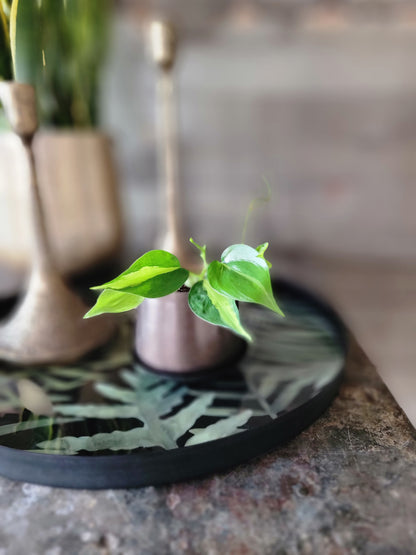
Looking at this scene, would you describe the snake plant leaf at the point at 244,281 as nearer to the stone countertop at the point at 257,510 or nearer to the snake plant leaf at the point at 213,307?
the snake plant leaf at the point at 213,307

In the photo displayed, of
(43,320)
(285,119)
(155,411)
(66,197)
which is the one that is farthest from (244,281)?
(285,119)

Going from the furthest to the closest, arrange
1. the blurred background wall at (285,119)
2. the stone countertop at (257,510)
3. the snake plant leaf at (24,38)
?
the blurred background wall at (285,119) < the snake plant leaf at (24,38) < the stone countertop at (257,510)

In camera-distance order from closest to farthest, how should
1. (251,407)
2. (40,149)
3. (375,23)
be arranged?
(251,407) → (40,149) → (375,23)

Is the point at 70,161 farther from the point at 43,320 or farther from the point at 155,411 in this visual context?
the point at 155,411

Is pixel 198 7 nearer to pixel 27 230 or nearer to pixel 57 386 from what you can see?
pixel 27 230

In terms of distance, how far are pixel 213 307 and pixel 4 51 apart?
0.31m

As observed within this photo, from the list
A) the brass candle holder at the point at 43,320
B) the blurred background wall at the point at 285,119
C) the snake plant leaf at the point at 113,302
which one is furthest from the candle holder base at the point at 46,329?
the blurred background wall at the point at 285,119

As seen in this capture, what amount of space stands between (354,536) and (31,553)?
0.19m

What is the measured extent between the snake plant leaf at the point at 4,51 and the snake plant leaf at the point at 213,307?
276mm

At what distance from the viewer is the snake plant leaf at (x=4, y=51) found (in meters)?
0.41

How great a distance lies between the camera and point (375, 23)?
2.39 ft

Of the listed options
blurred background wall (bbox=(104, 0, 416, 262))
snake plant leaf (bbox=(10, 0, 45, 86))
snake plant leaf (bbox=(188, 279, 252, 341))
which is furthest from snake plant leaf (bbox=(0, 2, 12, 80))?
blurred background wall (bbox=(104, 0, 416, 262))

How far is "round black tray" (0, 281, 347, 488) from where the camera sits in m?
0.30

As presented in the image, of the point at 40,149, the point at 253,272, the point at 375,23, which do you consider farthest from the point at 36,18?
the point at 375,23
